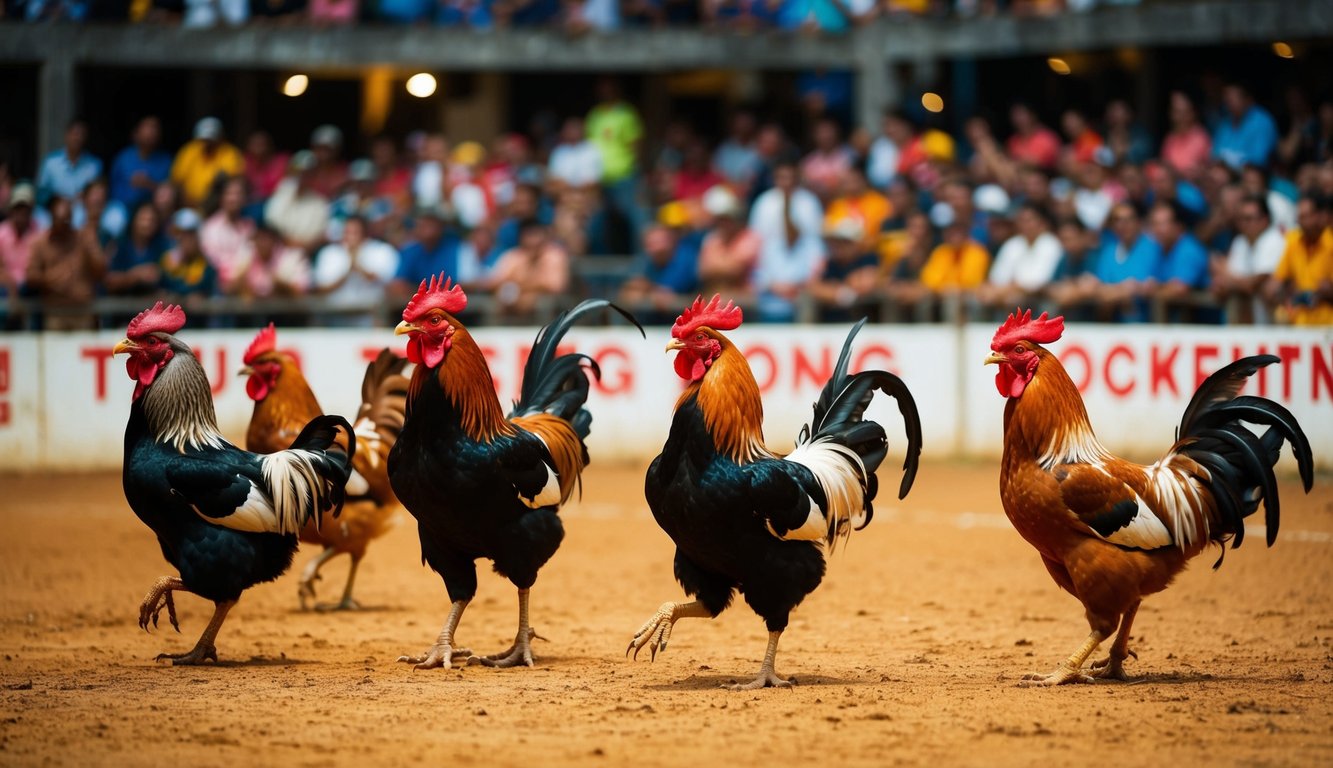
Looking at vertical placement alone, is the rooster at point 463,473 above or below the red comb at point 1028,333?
below

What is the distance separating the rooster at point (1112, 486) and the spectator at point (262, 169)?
13156 mm

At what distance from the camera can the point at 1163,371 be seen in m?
14.6

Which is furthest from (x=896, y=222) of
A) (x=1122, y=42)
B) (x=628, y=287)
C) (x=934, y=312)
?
(x=1122, y=42)

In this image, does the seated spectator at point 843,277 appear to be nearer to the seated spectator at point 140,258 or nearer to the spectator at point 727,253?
the spectator at point 727,253

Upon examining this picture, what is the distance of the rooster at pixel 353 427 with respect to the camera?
9414mm

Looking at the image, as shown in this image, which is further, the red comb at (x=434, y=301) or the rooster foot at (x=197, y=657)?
the rooster foot at (x=197, y=657)

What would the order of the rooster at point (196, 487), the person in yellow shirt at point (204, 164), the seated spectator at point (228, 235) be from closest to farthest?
the rooster at point (196, 487), the seated spectator at point (228, 235), the person in yellow shirt at point (204, 164)

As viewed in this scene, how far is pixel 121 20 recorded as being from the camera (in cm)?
2016

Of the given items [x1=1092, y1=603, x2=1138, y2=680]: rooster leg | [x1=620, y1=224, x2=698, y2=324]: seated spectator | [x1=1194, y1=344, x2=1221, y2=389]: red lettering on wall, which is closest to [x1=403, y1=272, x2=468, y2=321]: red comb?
[x1=1092, y1=603, x2=1138, y2=680]: rooster leg

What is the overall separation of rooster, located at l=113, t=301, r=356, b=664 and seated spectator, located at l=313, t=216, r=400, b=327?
27.1 feet

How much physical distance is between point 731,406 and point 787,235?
976cm

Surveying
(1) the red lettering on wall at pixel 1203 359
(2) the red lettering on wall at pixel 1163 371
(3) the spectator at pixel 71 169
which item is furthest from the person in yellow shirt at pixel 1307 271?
(3) the spectator at pixel 71 169

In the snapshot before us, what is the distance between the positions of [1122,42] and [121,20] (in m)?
12.2

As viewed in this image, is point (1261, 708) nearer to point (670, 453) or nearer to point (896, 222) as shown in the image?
point (670, 453)
